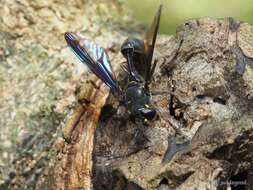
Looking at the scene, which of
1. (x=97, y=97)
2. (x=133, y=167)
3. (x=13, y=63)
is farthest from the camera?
(x=13, y=63)

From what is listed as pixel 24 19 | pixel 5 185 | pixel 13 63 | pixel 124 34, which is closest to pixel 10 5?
pixel 24 19

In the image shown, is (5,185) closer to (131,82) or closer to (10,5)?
(131,82)

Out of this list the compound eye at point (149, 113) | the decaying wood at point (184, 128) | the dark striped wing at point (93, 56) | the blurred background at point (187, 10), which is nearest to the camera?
the decaying wood at point (184, 128)

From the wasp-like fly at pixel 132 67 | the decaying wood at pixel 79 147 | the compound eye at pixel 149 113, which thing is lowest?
the decaying wood at pixel 79 147

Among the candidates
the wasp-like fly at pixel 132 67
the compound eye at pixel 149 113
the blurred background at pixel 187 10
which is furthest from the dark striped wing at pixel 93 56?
the blurred background at pixel 187 10

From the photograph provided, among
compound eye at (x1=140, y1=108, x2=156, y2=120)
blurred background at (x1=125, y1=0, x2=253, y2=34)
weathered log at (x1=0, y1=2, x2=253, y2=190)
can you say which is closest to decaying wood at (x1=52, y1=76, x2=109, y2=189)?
weathered log at (x1=0, y1=2, x2=253, y2=190)

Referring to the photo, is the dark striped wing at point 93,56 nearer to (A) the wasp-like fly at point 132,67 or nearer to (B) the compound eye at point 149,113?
(A) the wasp-like fly at point 132,67
